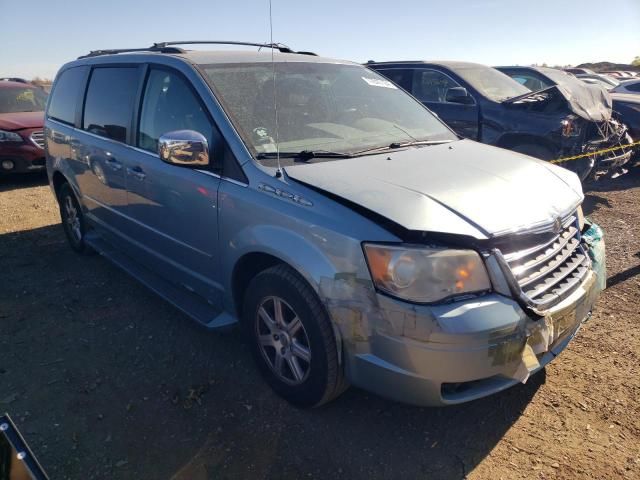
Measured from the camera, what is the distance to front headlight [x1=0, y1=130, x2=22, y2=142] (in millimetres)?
8094

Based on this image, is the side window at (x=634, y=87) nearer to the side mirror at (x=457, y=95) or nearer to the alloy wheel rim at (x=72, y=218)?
the side mirror at (x=457, y=95)

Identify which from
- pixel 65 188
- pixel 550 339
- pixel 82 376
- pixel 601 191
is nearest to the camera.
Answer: pixel 550 339

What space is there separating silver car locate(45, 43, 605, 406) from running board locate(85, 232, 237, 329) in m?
0.02

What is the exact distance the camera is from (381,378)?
217 centimetres

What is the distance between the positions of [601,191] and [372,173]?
244 inches

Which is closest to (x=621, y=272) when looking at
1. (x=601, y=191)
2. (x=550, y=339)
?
(x=550, y=339)

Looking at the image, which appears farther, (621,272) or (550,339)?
(621,272)

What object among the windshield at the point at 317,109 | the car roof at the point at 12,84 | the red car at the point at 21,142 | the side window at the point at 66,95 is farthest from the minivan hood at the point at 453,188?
the car roof at the point at 12,84

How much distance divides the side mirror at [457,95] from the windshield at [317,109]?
8.65 ft

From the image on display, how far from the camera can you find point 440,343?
2.01 m

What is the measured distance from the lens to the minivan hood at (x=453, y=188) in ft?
7.09

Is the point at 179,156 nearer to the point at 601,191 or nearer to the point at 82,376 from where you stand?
the point at 82,376

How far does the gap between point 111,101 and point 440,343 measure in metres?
3.29

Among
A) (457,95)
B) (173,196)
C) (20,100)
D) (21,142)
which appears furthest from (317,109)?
(20,100)
